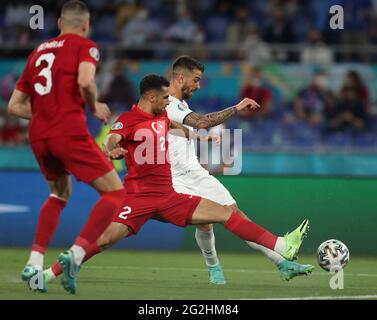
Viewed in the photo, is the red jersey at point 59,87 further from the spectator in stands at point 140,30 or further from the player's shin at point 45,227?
the spectator in stands at point 140,30

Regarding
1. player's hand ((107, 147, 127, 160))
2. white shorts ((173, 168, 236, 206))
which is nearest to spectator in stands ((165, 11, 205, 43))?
white shorts ((173, 168, 236, 206))

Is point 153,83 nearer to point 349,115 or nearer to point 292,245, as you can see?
point 292,245

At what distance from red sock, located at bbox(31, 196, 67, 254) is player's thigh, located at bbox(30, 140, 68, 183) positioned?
0.19m

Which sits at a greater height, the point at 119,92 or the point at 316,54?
the point at 316,54

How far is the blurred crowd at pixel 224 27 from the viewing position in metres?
16.8

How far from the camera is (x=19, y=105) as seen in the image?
802 cm

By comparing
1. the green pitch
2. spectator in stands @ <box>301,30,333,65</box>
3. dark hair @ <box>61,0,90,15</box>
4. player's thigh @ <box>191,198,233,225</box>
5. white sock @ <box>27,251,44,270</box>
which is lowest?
the green pitch

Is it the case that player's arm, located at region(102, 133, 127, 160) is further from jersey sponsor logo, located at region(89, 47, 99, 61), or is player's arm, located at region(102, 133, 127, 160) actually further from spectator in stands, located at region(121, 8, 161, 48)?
spectator in stands, located at region(121, 8, 161, 48)

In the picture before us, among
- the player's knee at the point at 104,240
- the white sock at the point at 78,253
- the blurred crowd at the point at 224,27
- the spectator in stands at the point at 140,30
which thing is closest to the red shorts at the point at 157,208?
the player's knee at the point at 104,240

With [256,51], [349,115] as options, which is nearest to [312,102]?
[349,115]

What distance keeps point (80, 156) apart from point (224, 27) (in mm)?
10885

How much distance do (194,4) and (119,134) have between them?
1053cm

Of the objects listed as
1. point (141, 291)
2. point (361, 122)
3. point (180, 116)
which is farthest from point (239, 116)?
point (141, 291)

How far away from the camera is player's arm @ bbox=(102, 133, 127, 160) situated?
8.07 meters
